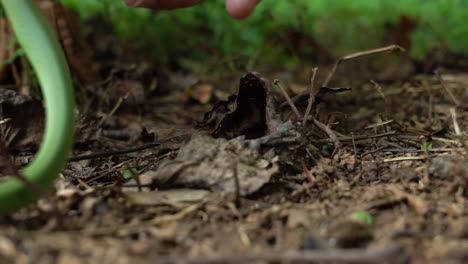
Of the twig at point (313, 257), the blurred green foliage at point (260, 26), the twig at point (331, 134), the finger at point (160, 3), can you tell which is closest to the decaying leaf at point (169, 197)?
the twig at point (313, 257)

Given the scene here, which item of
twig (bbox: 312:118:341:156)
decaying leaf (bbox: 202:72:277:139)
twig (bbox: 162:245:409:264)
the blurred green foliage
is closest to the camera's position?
twig (bbox: 162:245:409:264)

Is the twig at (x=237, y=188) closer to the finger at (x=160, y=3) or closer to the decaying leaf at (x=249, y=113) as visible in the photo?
the decaying leaf at (x=249, y=113)

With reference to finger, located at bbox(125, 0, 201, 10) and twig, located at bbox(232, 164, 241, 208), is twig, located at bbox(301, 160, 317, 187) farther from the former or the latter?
finger, located at bbox(125, 0, 201, 10)

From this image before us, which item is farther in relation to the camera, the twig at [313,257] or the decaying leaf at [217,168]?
the decaying leaf at [217,168]

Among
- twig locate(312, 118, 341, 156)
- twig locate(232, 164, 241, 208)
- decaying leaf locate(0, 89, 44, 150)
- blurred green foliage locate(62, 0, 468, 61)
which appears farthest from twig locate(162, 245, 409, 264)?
blurred green foliage locate(62, 0, 468, 61)

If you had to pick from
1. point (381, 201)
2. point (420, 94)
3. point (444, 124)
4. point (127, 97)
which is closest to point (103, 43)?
point (127, 97)

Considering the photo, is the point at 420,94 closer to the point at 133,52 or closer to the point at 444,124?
the point at 444,124
